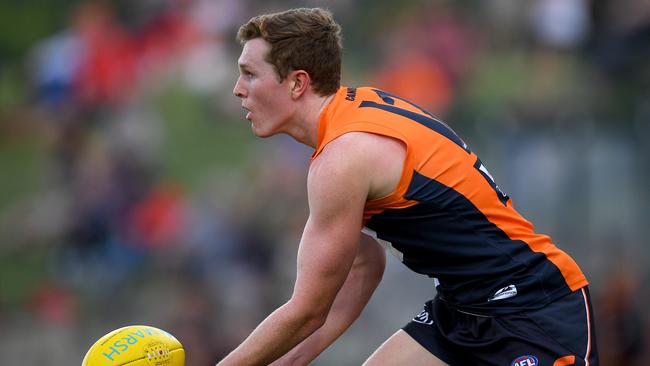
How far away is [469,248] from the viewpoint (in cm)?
439

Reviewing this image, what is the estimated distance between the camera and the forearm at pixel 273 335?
4195 millimetres

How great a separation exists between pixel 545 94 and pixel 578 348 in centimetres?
579

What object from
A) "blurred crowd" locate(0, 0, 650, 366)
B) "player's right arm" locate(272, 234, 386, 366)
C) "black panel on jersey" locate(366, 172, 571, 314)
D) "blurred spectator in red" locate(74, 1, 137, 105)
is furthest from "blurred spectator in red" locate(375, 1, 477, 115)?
"black panel on jersey" locate(366, 172, 571, 314)

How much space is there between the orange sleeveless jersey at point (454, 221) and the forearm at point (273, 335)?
0.55m

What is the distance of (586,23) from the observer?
9859 mm

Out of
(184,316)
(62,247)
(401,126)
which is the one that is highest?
(401,126)

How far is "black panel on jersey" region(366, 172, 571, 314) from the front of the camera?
4.36 metres

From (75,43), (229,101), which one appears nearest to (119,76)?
(75,43)

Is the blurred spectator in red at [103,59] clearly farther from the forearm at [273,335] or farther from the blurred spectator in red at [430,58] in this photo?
the forearm at [273,335]

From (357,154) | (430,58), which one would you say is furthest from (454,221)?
(430,58)

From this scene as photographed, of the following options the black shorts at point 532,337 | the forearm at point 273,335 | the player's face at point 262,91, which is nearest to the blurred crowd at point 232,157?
the black shorts at point 532,337

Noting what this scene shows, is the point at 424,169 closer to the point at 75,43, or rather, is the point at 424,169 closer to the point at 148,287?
the point at 148,287

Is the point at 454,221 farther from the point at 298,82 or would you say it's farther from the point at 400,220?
the point at 298,82

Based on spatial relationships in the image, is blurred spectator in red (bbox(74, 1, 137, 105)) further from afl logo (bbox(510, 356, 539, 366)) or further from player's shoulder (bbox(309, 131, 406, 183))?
afl logo (bbox(510, 356, 539, 366))
